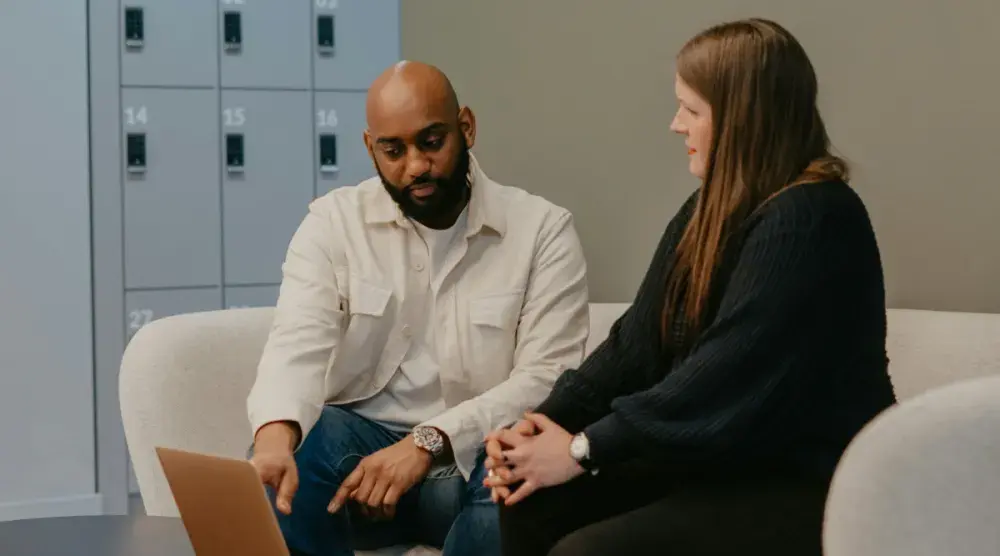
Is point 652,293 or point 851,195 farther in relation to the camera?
point 652,293

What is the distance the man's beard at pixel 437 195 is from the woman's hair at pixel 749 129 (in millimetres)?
575

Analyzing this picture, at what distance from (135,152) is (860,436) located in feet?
9.49

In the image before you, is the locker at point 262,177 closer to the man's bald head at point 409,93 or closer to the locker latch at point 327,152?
the locker latch at point 327,152

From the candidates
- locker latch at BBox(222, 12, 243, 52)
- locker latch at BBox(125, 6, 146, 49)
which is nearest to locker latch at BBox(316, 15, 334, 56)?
locker latch at BBox(222, 12, 243, 52)

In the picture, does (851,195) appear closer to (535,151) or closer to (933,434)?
(933,434)

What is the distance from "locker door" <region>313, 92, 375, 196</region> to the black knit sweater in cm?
233

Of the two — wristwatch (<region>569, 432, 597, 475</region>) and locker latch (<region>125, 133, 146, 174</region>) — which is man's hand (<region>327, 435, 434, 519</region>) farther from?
locker latch (<region>125, 133, 146, 174</region>)

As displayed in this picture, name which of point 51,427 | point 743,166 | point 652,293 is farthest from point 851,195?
point 51,427

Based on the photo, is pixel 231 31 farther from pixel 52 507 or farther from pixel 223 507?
pixel 223 507

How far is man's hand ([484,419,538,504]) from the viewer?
149 cm

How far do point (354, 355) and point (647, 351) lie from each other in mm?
564

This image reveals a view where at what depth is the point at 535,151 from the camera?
2.73m

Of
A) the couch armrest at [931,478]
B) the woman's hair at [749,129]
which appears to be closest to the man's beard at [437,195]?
the woman's hair at [749,129]

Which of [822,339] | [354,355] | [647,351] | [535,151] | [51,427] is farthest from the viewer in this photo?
[51,427]
